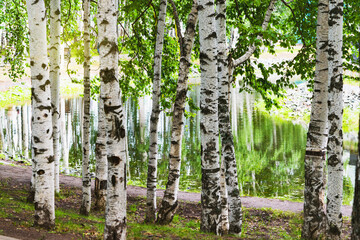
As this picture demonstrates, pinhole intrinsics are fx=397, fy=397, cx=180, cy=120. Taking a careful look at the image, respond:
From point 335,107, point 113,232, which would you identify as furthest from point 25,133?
point 335,107

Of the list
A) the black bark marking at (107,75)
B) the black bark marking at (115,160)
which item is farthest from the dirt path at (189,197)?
the black bark marking at (107,75)

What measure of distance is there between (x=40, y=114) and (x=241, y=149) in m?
16.9

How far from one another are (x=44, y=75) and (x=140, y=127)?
2174 cm

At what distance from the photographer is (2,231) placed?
5.84 m

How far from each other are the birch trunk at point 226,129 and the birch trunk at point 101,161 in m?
2.55

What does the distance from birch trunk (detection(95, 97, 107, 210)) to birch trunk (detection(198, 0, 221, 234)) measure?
258 centimetres

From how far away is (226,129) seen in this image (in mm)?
8133

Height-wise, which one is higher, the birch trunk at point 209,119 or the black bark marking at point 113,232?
the birch trunk at point 209,119

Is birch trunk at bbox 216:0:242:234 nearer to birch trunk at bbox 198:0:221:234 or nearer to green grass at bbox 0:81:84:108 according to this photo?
birch trunk at bbox 198:0:221:234

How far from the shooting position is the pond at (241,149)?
1680cm

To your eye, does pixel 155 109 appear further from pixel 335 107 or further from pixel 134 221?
pixel 335 107

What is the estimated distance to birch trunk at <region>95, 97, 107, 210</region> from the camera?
897 cm

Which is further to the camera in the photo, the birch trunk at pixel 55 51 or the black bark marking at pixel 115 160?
the birch trunk at pixel 55 51

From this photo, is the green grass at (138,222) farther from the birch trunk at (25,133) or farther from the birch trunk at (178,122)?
the birch trunk at (25,133)
